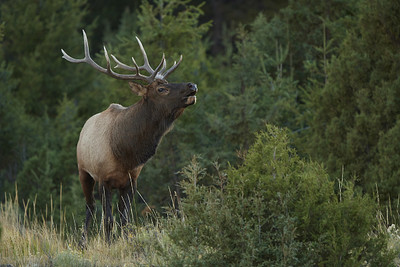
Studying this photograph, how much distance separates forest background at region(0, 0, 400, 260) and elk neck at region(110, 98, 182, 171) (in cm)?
97

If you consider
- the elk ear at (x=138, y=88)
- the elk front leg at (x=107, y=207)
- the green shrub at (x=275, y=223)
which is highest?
the elk ear at (x=138, y=88)

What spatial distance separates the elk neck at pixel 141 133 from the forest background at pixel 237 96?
966mm

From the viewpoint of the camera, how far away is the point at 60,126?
16.3 meters

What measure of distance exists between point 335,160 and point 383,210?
40.6 inches

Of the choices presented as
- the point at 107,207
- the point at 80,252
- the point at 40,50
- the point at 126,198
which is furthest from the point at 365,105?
the point at 40,50

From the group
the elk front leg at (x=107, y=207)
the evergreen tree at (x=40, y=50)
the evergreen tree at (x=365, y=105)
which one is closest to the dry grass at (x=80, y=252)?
the elk front leg at (x=107, y=207)

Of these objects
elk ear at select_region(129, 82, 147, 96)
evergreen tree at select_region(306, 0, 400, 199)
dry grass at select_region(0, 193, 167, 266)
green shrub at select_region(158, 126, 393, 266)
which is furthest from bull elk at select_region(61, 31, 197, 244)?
evergreen tree at select_region(306, 0, 400, 199)

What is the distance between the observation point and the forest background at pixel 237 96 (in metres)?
8.41

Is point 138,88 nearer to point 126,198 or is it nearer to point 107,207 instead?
point 126,198

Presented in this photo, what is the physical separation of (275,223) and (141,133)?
10.0 feet

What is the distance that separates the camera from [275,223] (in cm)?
441

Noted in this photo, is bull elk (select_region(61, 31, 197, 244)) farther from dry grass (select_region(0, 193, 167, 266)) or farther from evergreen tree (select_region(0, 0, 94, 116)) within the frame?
evergreen tree (select_region(0, 0, 94, 116))

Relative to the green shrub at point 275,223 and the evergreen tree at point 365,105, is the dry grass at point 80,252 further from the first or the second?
the evergreen tree at point 365,105

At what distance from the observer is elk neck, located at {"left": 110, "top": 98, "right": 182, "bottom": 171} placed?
708cm
